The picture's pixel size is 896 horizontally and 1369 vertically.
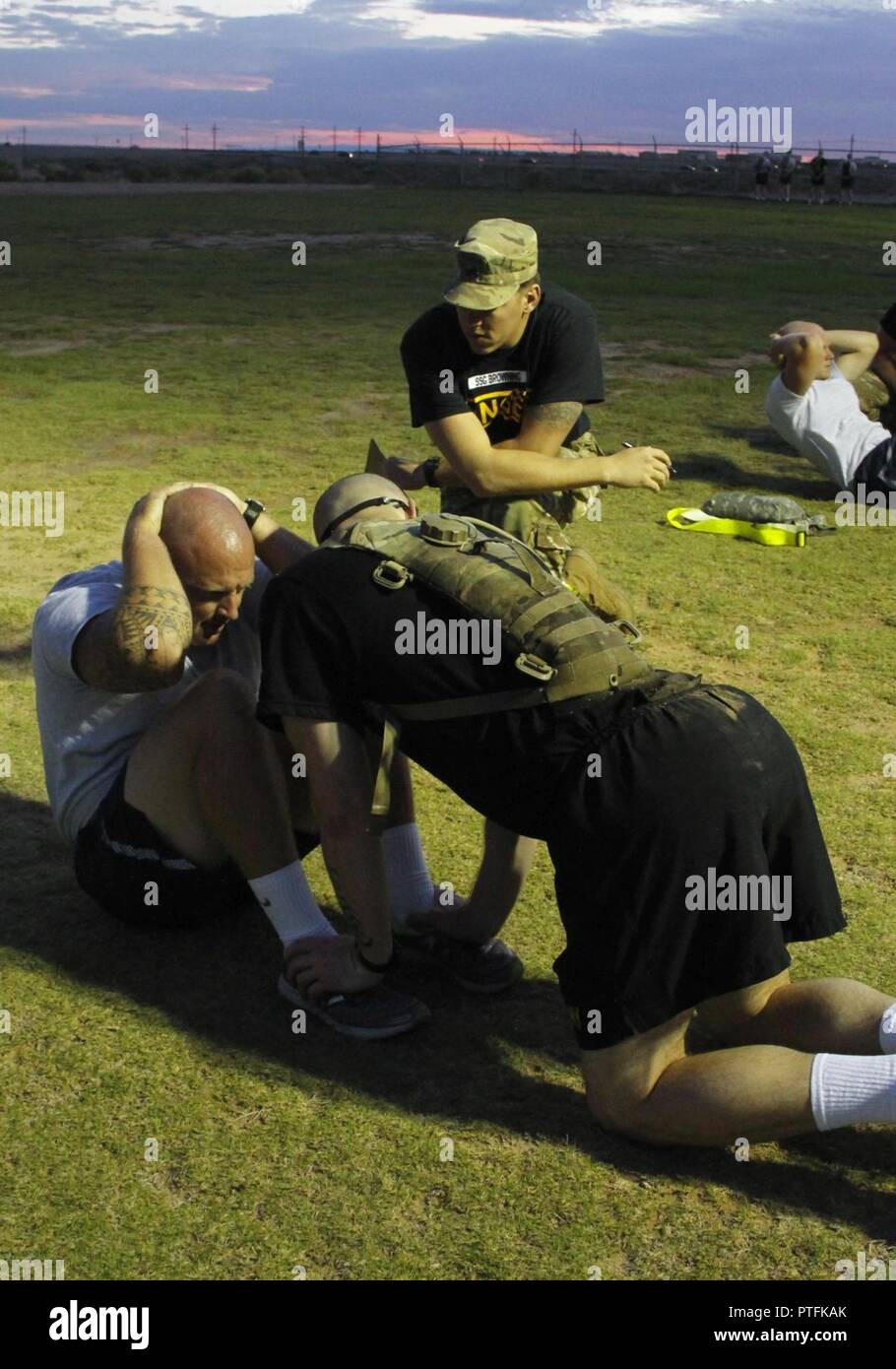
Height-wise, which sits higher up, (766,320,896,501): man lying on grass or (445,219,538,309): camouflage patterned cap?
(445,219,538,309): camouflage patterned cap

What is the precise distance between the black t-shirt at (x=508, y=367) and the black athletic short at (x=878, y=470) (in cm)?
504

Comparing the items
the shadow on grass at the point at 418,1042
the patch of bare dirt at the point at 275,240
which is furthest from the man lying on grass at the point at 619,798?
the patch of bare dirt at the point at 275,240

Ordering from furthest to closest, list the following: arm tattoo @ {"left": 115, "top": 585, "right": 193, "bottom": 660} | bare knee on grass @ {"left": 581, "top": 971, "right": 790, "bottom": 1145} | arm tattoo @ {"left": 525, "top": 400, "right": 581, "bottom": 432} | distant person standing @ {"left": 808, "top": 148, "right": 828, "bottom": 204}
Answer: distant person standing @ {"left": 808, "top": 148, "right": 828, "bottom": 204}
arm tattoo @ {"left": 525, "top": 400, "right": 581, "bottom": 432}
arm tattoo @ {"left": 115, "top": 585, "right": 193, "bottom": 660}
bare knee on grass @ {"left": 581, "top": 971, "right": 790, "bottom": 1145}

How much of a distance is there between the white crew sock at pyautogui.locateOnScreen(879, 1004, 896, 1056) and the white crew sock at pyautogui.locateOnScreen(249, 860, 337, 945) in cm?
135

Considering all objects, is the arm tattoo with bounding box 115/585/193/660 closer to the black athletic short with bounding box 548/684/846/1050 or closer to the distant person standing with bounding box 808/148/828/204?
the black athletic short with bounding box 548/684/846/1050

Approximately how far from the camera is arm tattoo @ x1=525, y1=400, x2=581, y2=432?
425 centimetres

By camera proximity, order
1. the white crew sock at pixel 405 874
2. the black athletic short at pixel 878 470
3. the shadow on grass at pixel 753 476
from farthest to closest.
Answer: the shadow on grass at pixel 753 476 → the black athletic short at pixel 878 470 → the white crew sock at pixel 405 874

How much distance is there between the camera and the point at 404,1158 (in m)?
3.25

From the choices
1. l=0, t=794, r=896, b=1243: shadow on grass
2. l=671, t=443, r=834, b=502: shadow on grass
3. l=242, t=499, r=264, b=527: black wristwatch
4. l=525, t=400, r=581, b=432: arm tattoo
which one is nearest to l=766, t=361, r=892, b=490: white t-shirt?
l=671, t=443, r=834, b=502: shadow on grass

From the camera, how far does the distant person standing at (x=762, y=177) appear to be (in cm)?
4734

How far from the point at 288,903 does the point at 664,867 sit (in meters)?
1.13

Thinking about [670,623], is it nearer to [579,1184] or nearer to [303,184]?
[579,1184]

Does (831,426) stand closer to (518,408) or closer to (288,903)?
(518,408)

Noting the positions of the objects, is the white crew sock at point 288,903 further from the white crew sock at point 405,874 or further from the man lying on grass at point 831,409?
the man lying on grass at point 831,409
